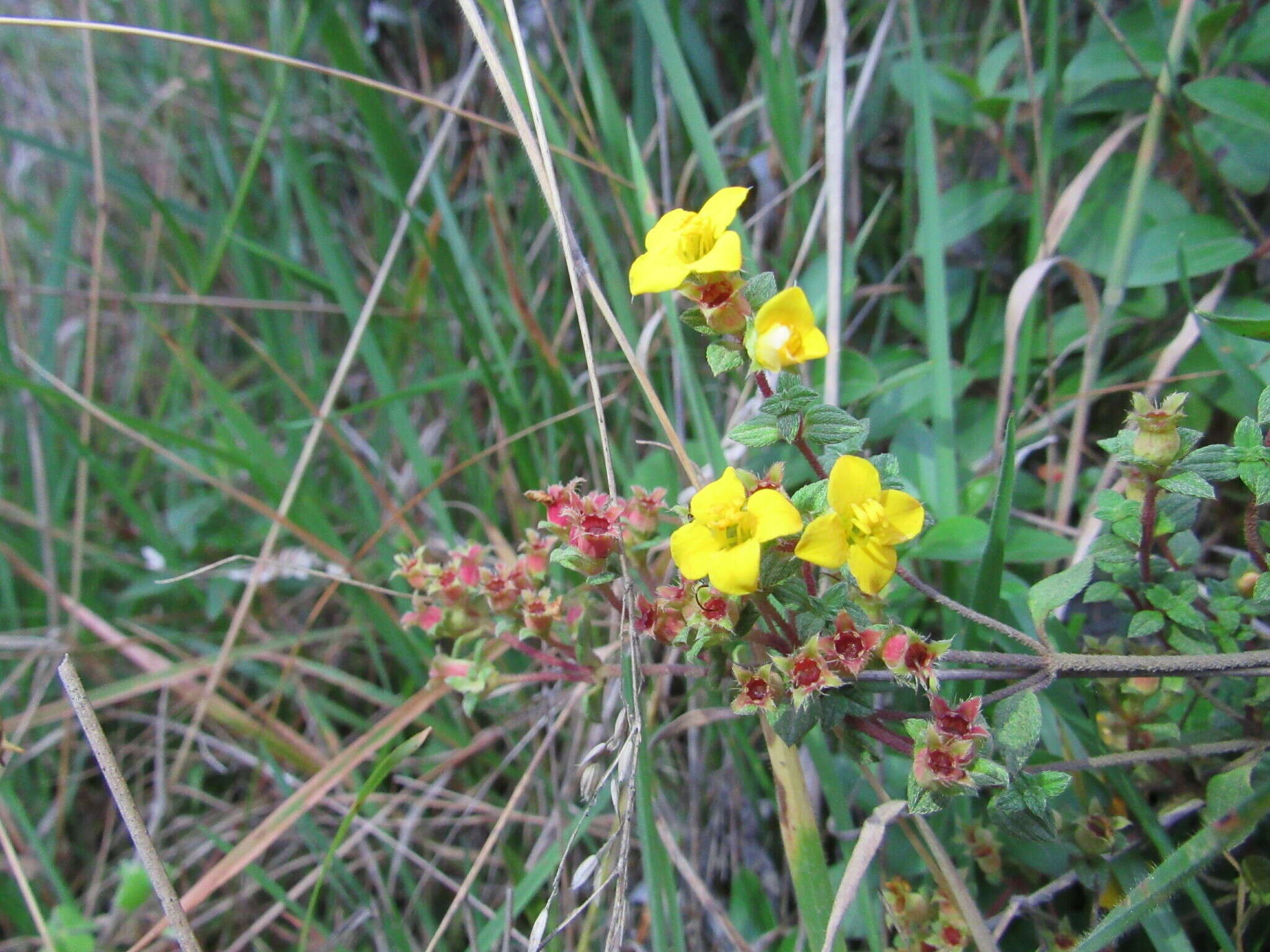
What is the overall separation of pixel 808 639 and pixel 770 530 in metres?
0.21

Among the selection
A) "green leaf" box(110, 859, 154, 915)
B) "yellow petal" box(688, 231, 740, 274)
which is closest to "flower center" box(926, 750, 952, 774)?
"yellow petal" box(688, 231, 740, 274)

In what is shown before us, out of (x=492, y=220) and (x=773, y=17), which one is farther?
(x=773, y=17)

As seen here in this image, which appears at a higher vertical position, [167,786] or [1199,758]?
[1199,758]

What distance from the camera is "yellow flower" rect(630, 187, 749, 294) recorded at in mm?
977

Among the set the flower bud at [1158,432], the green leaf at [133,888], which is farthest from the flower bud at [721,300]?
the green leaf at [133,888]

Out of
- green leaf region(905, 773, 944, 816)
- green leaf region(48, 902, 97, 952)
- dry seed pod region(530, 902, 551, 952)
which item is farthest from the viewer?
green leaf region(48, 902, 97, 952)

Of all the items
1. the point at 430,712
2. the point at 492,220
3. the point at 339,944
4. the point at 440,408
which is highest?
the point at 492,220

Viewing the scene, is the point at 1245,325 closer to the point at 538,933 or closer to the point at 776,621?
the point at 776,621

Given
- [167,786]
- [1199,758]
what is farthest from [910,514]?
[167,786]

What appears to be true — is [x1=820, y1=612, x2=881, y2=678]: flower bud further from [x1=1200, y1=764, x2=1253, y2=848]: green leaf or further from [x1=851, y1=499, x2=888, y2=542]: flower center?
[x1=1200, y1=764, x2=1253, y2=848]: green leaf

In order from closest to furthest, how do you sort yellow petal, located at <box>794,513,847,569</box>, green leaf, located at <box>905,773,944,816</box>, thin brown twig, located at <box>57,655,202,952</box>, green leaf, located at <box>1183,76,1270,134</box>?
yellow petal, located at <box>794,513,847,569</box>, green leaf, located at <box>905,773,944,816</box>, thin brown twig, located at <box>57,655,202,952</box>, green leaf, located at <box>1183,76,1270,134</box>

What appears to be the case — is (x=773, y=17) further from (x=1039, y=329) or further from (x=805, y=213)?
(x=1039, y=329)

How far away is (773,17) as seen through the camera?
2311 millimetres

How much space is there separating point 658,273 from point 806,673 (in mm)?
488
